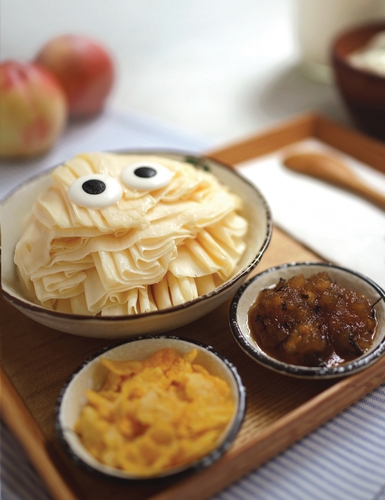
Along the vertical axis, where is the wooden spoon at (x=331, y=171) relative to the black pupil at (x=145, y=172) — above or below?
below

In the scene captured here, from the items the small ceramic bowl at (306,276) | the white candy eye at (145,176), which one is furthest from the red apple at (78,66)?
the small ceramic bowl at (306,276)

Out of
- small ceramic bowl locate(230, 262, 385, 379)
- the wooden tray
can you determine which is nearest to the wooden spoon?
the wooden tray

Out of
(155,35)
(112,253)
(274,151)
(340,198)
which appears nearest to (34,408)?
(112,253)

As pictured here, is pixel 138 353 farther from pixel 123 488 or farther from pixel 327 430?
pixel 327 430

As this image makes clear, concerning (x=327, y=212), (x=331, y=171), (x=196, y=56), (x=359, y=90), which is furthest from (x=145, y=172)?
(x=196, y=56)

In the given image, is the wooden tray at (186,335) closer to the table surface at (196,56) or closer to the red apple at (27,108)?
the red apple at (27,108)

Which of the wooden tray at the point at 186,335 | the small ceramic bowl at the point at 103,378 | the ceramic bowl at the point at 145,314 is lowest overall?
the wooden tray at the point at 186,335

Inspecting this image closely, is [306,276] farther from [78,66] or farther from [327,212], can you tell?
[78,66]
